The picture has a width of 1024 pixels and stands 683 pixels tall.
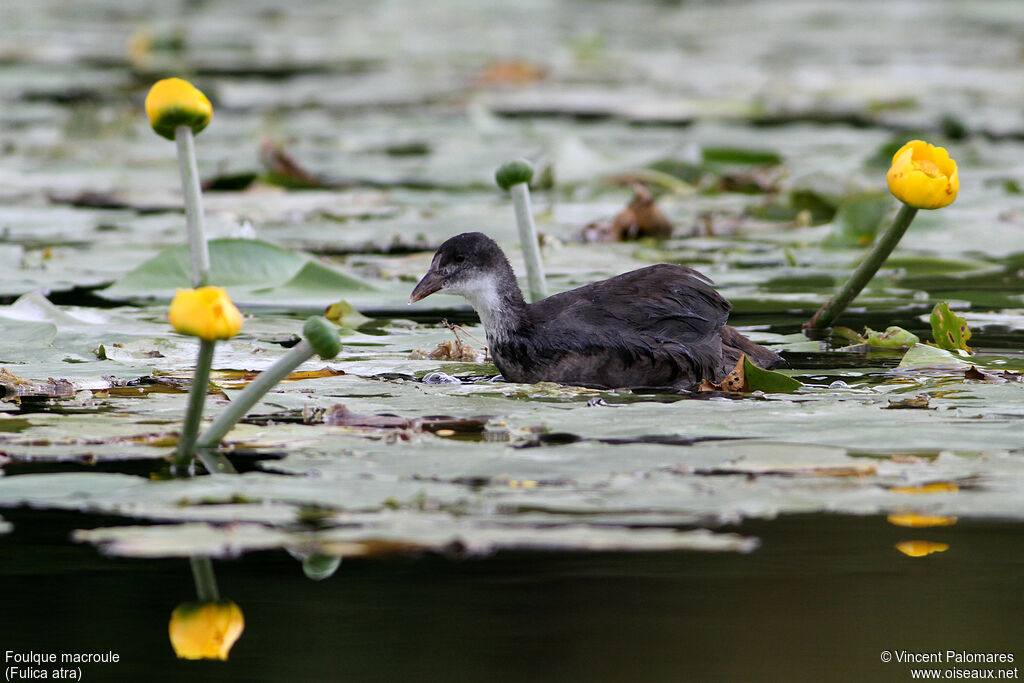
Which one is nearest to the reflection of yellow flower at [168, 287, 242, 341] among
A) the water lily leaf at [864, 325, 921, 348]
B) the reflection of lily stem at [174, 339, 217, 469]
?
the reflection of lily stem at [174, 339, 217, 469]

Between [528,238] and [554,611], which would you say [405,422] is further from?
[528,238]

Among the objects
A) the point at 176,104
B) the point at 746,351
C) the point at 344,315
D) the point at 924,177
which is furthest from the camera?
the point at 344,315

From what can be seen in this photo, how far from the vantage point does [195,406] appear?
9.34 feet

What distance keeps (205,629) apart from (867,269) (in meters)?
2.50

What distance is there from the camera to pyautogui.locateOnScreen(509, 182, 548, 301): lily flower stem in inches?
174

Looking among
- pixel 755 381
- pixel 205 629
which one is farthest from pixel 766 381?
pixel 205 629

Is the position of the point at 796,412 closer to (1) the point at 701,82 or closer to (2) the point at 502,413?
(2) the point at 502,413

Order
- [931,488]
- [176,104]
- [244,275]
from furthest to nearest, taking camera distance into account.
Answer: [244,275] < [176,104] < [931,488]

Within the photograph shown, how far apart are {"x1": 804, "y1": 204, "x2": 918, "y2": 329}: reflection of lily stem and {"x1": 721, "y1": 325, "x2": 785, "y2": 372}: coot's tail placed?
252 mm

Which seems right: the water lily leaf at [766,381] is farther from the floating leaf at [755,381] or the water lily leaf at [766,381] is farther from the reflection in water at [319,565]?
the reflection in water at [319,565]

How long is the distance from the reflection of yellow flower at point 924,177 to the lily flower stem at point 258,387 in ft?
5.61

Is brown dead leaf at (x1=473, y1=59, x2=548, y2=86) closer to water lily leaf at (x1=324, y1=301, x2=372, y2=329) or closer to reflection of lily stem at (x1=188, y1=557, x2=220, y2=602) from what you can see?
water lily leaf at (x1=324, y1=301, x2=372, y2=329)

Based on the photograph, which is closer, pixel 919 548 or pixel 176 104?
pixel 919 548

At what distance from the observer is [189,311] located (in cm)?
256
